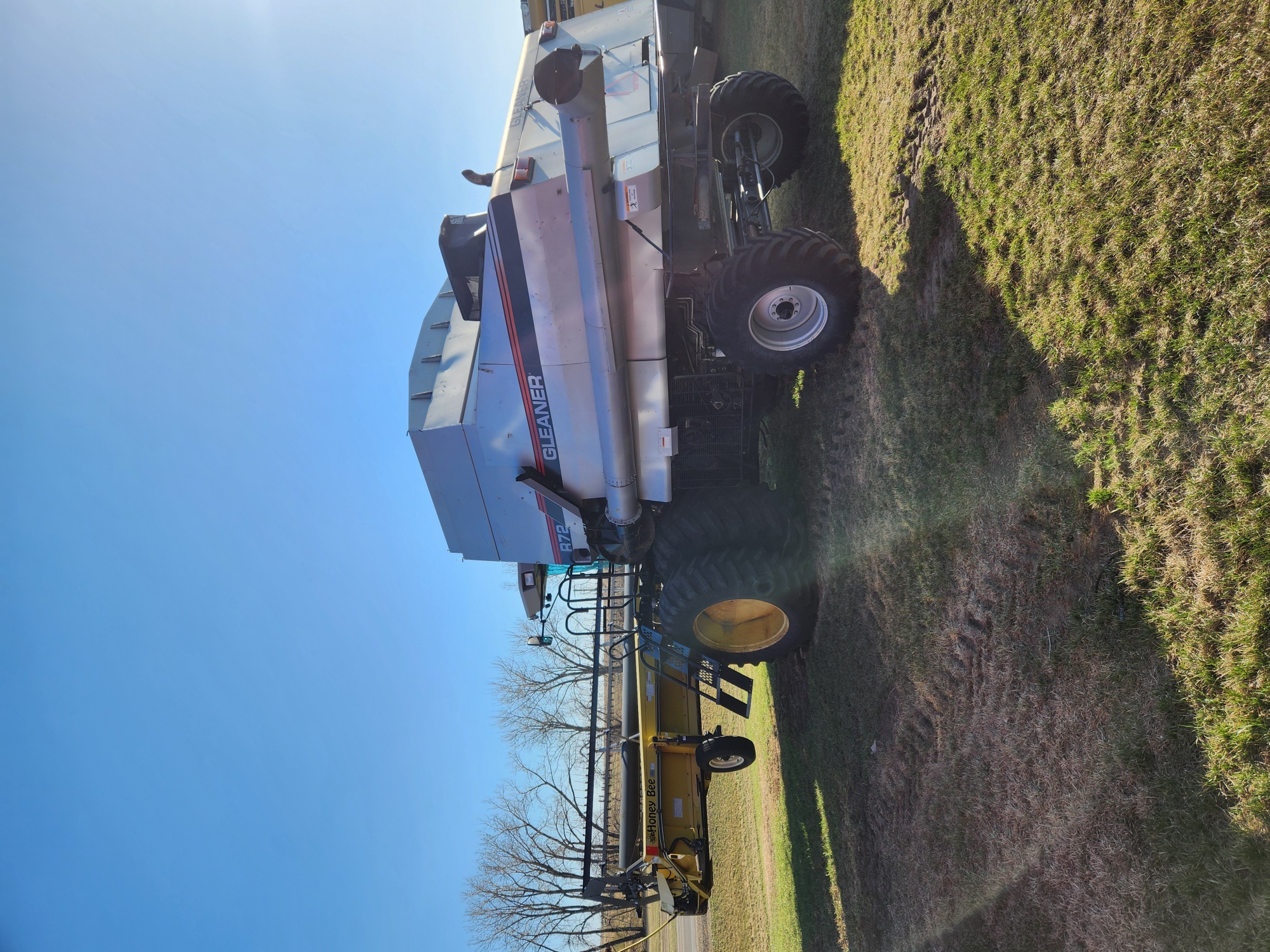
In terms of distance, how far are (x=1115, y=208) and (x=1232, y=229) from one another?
63 cm

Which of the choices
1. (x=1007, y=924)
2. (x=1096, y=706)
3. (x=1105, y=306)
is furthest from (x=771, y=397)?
(x=1007, y=924)

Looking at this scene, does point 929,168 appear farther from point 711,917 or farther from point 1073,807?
point 711,917

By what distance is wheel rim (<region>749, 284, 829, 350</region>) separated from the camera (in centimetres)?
524

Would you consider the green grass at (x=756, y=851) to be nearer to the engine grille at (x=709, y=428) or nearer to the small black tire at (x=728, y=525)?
the small black tire at (x=728, y=525)

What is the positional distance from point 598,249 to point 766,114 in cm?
406

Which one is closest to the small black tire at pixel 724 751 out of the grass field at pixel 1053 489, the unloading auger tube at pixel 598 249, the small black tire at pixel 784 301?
the grass field at pixel 1053 489

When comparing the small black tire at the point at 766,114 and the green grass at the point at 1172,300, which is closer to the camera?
the green grass at the point at 1172,300

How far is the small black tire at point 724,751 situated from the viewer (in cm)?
654

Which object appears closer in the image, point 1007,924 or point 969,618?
point 1007,924

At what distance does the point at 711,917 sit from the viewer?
1189 cm

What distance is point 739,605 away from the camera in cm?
657

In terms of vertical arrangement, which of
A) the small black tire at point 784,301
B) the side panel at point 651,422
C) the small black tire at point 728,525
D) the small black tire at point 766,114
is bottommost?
the small black tire at point 728,525

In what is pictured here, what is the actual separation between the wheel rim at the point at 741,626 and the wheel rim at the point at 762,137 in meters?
4.79

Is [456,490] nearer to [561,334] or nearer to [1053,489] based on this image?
[561,334]
